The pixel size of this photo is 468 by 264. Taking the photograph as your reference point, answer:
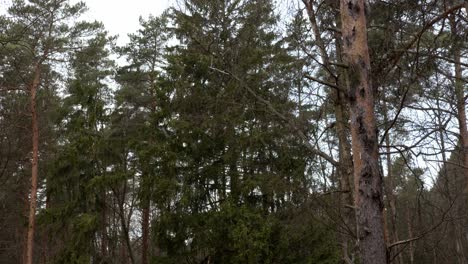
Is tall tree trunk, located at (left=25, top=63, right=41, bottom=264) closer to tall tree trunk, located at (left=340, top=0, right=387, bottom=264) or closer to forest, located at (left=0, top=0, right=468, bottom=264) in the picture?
forest, located at (left=0, top=0, right=468, bottom=264)

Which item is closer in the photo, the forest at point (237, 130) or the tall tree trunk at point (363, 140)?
the tall tree trunk at point (363, 140)

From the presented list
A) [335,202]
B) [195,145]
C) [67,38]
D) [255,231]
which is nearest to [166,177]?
[195,145]

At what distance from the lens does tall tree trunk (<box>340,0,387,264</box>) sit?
4.02 meters

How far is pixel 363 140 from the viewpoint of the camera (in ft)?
13.9

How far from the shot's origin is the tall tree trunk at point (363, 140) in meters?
4.02

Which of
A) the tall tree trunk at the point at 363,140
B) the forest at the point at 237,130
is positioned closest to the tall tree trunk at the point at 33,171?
the forest at the point at 237,130

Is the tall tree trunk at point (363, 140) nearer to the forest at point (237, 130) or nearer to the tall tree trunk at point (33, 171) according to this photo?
the forest at point (237, 130)

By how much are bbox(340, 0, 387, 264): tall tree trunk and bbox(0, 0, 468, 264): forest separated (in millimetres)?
13

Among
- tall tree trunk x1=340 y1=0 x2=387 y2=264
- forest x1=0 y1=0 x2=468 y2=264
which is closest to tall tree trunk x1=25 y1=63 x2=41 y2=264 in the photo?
forest x1=0 y1=0 x2=468 y2=264

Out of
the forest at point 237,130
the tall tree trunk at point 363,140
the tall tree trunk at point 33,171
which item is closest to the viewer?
the tall tree trunk at point 363,140

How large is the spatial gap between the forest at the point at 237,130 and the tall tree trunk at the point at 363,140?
0.01 m

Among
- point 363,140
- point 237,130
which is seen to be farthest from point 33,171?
point 363,140

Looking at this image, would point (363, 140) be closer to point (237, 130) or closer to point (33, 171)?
point (237, 130)

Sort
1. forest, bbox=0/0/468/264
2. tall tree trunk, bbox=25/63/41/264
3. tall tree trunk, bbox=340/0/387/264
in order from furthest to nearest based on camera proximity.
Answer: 1. tall tree trunk, bbox=25/63/41/264
2. forest, bbox=0/0/468/264
3. tall tree trunk, bbox=340/0/387/264
